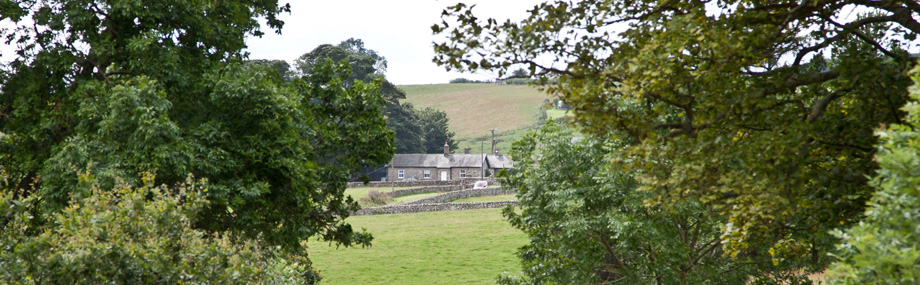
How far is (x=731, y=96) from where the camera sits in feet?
28.1

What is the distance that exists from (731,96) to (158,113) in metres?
11.9

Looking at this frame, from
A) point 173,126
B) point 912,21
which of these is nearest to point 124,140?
point 173,126

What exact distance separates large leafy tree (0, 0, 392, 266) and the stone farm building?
3014 inches

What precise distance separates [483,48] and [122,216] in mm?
4672

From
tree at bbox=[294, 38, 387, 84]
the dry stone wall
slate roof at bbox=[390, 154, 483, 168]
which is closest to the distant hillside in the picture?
slate roof at bbox=[390, 154, 483, 168]

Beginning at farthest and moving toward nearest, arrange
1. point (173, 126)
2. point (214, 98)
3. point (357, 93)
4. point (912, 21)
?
point (357, 93)
point (214, 98)
point (173, 126)
point (912, 21)

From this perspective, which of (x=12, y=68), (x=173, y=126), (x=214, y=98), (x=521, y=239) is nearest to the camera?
(x=173, y=126)

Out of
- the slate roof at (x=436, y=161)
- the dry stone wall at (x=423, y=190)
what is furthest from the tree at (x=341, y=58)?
the dry stone wall at (x=423, y=190)

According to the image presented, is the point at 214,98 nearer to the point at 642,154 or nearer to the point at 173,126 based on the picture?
the point at 173,126

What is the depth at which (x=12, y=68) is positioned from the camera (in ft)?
57.5

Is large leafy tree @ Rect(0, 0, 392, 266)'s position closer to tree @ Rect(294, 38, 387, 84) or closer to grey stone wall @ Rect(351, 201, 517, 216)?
grey stone wall @ Rect(351, 201, 517, 216)

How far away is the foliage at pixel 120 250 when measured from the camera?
737cm

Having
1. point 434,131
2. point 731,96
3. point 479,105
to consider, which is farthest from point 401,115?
point 731,96

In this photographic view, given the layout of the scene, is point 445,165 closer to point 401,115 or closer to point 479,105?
point 401,115
